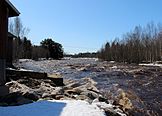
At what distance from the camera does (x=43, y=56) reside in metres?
136

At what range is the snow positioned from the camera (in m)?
9.15

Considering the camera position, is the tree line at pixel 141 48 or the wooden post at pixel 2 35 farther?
the tree line at pixel 141 48

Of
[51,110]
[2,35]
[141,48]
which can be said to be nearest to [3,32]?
[2,35]

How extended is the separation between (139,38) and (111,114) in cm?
8793

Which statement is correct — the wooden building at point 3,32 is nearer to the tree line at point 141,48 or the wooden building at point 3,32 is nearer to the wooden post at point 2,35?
the wooden post at point 2,35

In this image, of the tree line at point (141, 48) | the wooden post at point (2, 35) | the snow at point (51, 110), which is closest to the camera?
the snow at point (51, 110)

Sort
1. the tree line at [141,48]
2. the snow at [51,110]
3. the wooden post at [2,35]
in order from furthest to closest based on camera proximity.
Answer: the tree line at [141,48], the wooden post at [2,35], the snow at [51,110]

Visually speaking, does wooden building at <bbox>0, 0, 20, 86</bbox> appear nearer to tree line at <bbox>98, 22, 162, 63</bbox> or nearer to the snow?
the snow

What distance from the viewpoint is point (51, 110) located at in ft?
31.4

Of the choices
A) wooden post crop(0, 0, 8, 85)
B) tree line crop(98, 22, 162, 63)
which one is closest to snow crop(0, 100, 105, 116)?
wooden post crop(0, 0, 8, 85)

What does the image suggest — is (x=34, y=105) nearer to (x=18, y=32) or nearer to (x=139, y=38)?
(x=18, y=32)

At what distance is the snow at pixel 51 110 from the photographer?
9148mm

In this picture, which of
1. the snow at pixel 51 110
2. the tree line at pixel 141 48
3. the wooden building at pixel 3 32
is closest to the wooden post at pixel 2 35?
the wooden building at pixel 3 32

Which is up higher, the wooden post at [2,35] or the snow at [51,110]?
the wooden post at [2,35]
